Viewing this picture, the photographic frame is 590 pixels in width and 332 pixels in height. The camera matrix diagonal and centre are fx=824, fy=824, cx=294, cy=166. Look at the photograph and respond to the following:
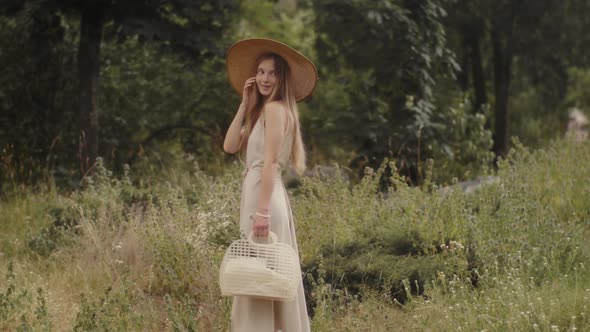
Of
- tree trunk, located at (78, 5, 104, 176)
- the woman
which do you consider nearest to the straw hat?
the woman

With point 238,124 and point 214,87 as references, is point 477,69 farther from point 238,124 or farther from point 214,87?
point 238,124

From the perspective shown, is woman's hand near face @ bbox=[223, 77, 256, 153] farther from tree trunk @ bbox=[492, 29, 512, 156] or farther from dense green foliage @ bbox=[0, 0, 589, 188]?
tree trunk @ bbox=[492, 29, 512, 156]

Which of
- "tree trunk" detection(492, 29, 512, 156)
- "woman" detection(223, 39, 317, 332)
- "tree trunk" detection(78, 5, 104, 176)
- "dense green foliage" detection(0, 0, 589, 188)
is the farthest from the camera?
"tree trunk" detection(492, 29, 512, 156)

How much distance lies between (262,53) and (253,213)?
91 centimetres

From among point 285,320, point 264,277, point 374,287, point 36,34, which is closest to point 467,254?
point 374,287

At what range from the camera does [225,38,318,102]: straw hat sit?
14.8 feet

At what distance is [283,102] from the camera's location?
4.47 meters

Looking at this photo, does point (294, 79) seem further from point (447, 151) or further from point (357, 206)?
point (447, 151)

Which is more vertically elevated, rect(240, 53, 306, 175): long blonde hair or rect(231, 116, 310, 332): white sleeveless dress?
rect(240, 53, 306, 175): long blonde hair

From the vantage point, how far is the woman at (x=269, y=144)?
4.33 m

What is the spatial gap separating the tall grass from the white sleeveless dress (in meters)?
0.43

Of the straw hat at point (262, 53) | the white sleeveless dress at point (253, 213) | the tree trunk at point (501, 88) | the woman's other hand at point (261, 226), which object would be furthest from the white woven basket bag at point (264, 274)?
the tree trunk at point (501, 88)

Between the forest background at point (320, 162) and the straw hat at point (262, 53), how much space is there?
129cm

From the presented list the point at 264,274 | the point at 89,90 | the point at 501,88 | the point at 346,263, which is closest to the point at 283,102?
the point at 264,274
